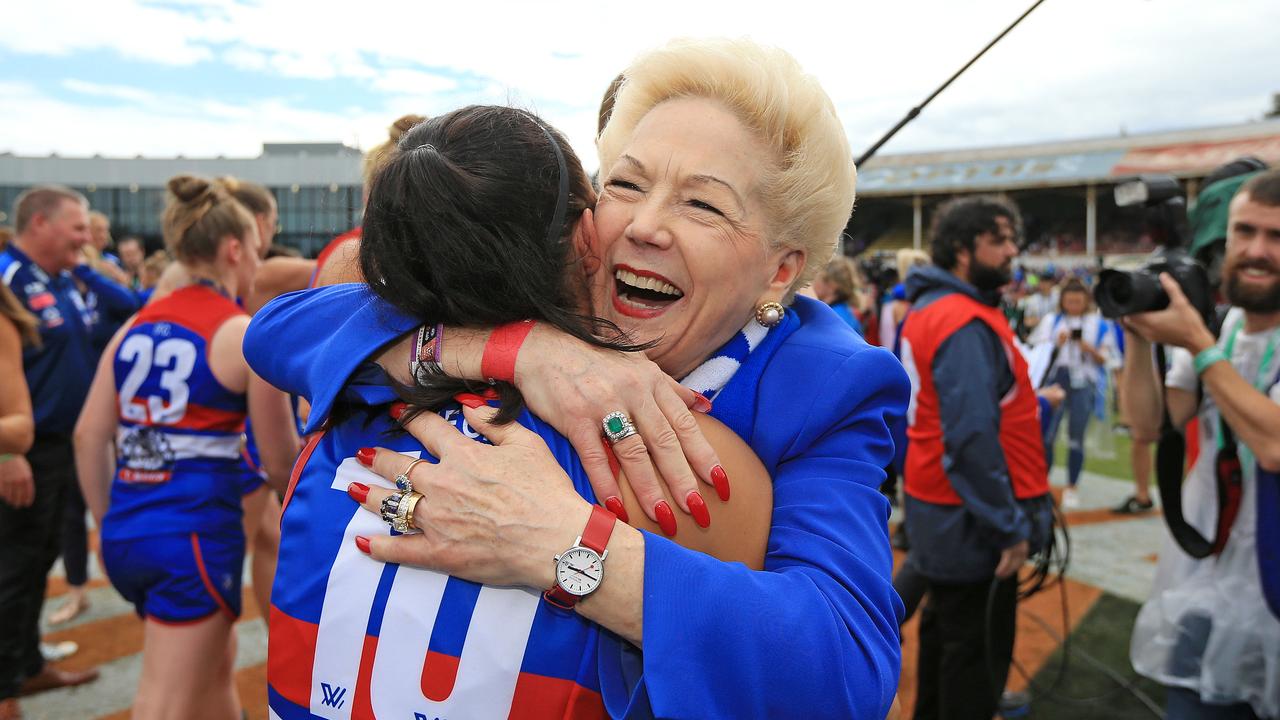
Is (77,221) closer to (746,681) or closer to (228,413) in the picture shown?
(228,413)

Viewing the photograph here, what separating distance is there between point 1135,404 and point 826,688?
8.57 feet

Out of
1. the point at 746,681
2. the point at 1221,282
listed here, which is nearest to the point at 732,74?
the point at 746,681

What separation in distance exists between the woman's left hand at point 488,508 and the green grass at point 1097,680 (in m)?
3.72

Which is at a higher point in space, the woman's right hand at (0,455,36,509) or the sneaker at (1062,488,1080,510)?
the woman's right hand at (0,455,36,509)

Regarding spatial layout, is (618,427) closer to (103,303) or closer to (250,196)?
(250,196)

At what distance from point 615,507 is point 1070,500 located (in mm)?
7531

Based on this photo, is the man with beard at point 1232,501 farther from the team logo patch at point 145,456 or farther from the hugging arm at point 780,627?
the team logo patch at point 145,456

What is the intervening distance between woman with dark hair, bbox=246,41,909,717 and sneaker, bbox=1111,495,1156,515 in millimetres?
7011

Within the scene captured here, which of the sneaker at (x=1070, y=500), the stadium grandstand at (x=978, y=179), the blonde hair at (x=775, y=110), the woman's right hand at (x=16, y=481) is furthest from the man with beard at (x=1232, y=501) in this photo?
the stadium grandstand at (x=978, y=179)

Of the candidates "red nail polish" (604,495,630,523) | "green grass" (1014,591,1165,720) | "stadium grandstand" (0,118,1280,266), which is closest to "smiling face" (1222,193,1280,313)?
"green grass" (1014,591,1165,720)

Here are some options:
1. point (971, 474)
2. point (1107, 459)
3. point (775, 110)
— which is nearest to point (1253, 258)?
point (971, 474)

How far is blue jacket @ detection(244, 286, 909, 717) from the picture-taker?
98cm

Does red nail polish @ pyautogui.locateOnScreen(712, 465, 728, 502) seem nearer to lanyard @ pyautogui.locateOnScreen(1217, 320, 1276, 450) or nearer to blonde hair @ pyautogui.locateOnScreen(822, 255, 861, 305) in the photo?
lanyard @ pyautogui.locateOnScreen(1217, 320, 1276, 450)

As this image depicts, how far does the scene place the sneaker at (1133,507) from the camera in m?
7.09
